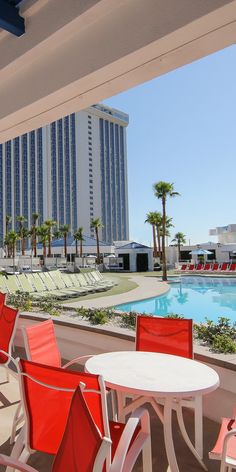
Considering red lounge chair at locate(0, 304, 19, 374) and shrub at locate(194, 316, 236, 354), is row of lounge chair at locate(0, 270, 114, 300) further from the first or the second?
shrub at locate(194, 316, 236, 354)

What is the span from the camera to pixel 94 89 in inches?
127

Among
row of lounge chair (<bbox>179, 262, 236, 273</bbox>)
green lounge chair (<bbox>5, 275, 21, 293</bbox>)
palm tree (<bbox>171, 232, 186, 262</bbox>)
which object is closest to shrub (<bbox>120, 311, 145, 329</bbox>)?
green lounge chair (<bbox>5, 275, 21, 293</bbox>)

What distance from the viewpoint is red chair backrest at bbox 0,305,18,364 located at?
11.1ft

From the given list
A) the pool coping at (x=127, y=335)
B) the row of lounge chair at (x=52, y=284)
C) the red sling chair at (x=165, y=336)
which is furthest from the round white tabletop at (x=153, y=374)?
the row of lounge chair at (x=52, y=284)

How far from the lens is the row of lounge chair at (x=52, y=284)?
1034 cm

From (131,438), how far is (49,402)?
0.38 m

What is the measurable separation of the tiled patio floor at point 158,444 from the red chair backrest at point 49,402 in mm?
705

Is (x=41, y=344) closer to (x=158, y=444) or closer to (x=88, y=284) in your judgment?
(x=158, y=444)

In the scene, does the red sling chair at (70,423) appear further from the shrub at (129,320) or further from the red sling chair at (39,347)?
the shrub at (129,320)

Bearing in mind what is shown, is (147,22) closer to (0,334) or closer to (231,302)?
(0,334)

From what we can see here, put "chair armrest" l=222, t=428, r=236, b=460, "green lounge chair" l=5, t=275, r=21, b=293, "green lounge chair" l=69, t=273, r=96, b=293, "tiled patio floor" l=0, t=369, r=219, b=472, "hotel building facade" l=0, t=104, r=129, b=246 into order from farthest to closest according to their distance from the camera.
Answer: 1. "hotel building facade" l=0, t=104, r=129, b=246
2. "green lounge chair" l=69, t=273, r=96, b=293
3. "green lounge chair" l=5, t=275, r=21, b=293
4. "tiled patio floor" l=0, t=369, r=219, b=472
5. "chair armrest" l=222, t=428, r=236, b=460

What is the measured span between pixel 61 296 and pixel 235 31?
9.69 meters

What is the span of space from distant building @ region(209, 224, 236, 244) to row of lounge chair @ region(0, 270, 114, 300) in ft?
107

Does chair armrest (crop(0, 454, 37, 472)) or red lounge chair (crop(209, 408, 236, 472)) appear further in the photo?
red lounge chair (crop(209, 408, 236, 472))
